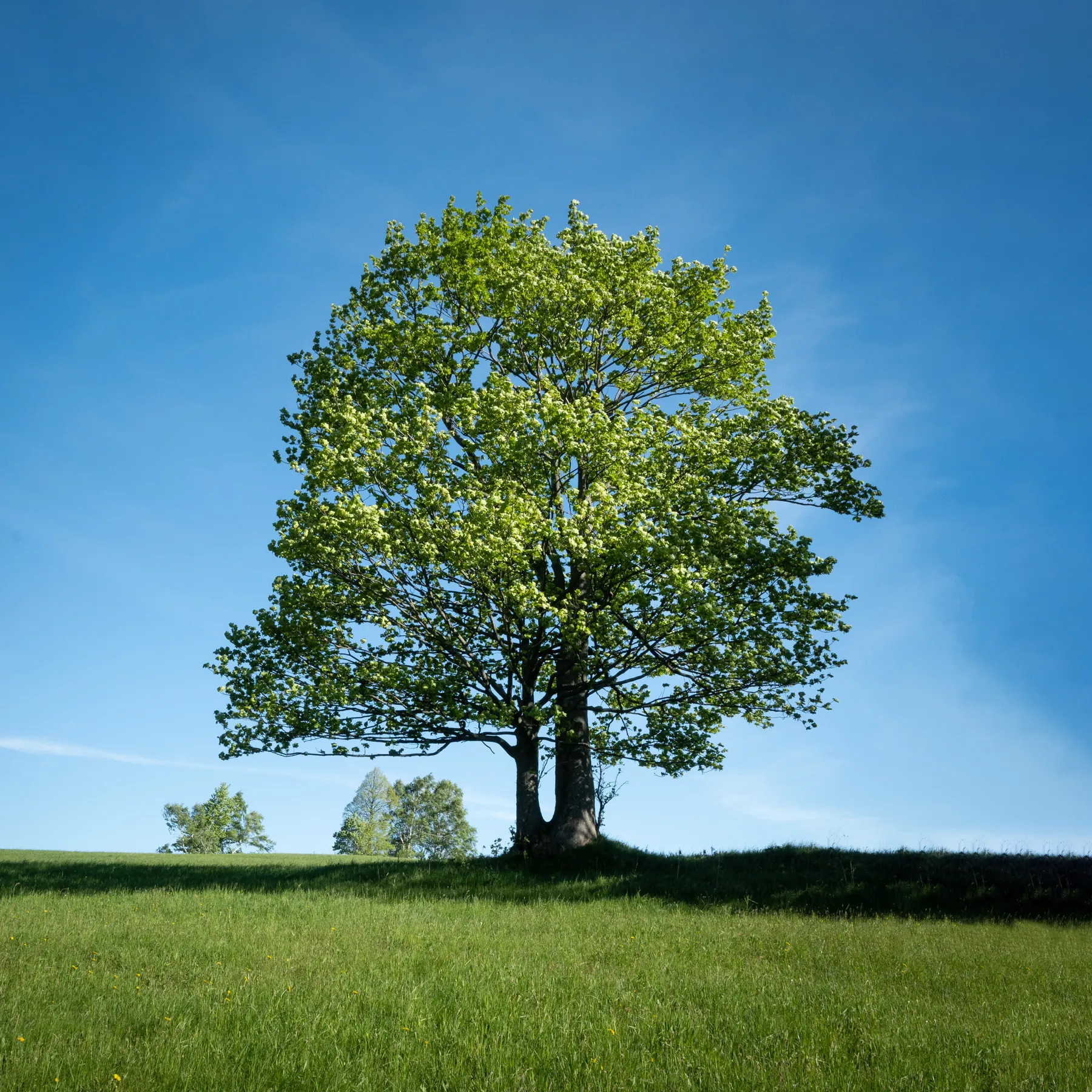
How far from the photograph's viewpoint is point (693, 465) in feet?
71.7

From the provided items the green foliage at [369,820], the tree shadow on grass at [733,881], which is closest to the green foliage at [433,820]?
the green foliage at [369,820]

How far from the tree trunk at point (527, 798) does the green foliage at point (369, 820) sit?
54.8 metres

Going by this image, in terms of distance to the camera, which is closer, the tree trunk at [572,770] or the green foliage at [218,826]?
the tree trunk at [572,770]

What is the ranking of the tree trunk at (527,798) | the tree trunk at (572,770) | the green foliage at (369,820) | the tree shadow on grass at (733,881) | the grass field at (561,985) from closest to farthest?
the grass field at (561,985) < the tree shadow on grass at (733,881) < the tree trunk at (572,770) < the tree trunk at (527,798) < the green foliage at (369,820)

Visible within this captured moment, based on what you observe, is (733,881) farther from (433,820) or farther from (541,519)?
(433,820)

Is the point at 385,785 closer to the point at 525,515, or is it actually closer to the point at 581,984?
the point at 525,515

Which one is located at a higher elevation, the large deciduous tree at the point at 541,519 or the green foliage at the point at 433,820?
the large deciduous tree at the point at 541,519

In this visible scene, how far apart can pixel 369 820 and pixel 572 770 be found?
57.8 metres

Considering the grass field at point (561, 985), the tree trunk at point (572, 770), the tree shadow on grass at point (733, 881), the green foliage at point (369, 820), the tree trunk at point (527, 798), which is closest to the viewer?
the grass field at point (561, 985)

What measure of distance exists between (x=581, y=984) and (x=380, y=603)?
1298 cm

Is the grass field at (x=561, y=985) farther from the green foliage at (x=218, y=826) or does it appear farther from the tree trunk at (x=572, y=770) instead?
the green foliage at (x=218, y=826)

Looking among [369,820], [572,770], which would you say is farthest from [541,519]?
[369,820]

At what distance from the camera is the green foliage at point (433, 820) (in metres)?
77.6

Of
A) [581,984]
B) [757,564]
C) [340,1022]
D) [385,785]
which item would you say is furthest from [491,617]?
[385,785]
